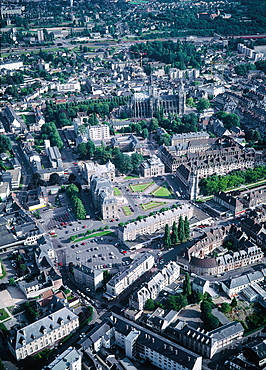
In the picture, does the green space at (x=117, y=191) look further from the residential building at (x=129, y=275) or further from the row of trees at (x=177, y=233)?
the residential building at (x=129, y=275)

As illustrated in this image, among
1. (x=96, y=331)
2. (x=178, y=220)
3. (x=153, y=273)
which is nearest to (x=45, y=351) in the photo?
(x=96, y=331)

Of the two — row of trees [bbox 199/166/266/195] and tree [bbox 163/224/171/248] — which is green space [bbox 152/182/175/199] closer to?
row of trees [bbox 199/166/266/195]

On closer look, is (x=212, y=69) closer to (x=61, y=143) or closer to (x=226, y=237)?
(x=61, y=143)

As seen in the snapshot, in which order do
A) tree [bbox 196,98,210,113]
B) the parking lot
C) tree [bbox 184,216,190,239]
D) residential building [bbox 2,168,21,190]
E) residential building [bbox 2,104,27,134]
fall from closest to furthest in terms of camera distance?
the parking lot
tree [bbox 184,216,190,239]
residential building [bbox 2,168,21,190]
residential building [bbox 2,104,27,134]
tree [bbox 196,98,210,113]

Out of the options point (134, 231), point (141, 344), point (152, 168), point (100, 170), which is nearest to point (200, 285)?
point (141, 344)

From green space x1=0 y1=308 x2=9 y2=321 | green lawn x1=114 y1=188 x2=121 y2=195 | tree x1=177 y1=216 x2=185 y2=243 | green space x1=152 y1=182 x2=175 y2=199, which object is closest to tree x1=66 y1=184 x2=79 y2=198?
green lawn x1=114 y1=188 x2=121 y2=195

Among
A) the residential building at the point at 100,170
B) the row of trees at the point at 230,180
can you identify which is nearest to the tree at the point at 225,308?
the row of trees at the point at 230,180

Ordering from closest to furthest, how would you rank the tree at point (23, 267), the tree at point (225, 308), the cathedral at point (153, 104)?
1. the tree at point (225, 308)
2. the tree at point (23, 267)
3. the cathedral at point (153, 104)
